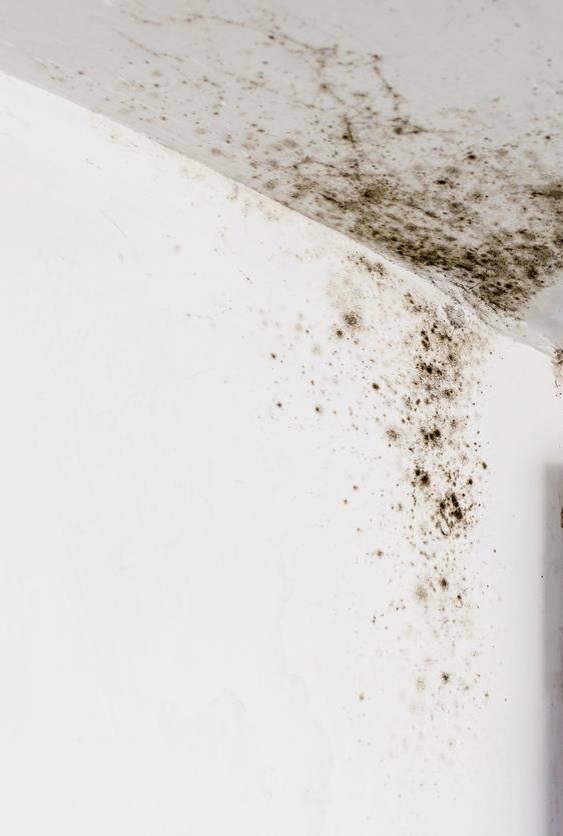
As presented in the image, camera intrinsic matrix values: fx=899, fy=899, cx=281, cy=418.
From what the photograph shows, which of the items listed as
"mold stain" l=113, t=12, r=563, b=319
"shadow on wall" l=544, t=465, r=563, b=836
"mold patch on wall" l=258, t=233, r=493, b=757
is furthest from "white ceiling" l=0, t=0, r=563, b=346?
"shadow on wall" l=544, t=465, r=563, b=836

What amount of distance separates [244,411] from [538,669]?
78cm

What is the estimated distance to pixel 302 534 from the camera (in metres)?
1.17

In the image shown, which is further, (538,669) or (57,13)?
(538,669)

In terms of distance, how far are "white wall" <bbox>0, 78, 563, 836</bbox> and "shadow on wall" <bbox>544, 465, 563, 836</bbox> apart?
2 cm

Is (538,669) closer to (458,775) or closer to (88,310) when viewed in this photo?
(458,775)

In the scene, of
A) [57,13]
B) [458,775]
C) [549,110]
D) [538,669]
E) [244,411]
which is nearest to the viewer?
[57,13]

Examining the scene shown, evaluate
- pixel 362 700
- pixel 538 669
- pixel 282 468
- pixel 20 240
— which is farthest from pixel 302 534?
pixel 538 669

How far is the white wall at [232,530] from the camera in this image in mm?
914

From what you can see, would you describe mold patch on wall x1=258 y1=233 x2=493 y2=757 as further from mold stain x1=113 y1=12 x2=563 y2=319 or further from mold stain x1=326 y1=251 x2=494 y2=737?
mold stain x1=113 y1=12 x2=563 y2=319

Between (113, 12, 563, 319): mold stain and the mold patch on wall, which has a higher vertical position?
(113, 12, 563, 319): mold stain

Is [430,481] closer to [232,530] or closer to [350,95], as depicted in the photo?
[232,530]

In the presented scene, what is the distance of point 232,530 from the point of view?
1.09m

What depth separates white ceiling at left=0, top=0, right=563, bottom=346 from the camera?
2.97ft

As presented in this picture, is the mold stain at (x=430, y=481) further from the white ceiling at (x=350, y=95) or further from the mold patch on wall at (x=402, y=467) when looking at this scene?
the white ceiling at (x=350, y=95)
